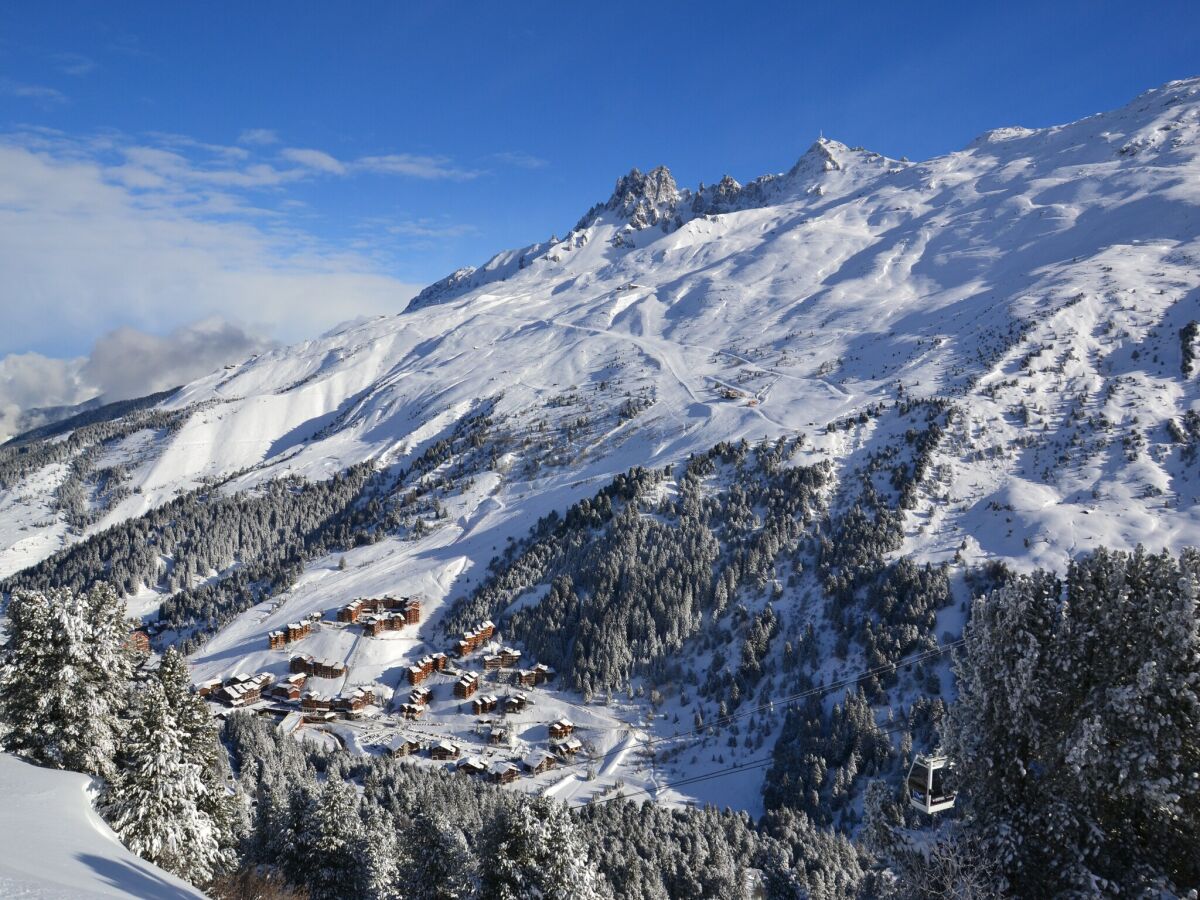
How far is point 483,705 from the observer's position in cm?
7925

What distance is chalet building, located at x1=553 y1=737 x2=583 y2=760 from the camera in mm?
71438

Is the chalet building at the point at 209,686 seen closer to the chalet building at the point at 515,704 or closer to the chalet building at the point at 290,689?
the chalet building at the point at 290,689

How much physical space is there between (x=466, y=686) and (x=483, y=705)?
3461 millimetres

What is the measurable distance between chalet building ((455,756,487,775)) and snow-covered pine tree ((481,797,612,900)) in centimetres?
4878

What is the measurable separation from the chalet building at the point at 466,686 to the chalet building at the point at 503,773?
13.6m

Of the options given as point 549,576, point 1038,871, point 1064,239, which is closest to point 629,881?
point 1038,871

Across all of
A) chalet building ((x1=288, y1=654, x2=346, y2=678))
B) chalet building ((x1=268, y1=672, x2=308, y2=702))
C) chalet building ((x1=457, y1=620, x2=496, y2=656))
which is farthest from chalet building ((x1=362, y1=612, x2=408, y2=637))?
chalet building ((x1=457, y1=620, x2=496, y2=656))

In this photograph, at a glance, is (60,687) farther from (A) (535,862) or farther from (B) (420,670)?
(B) (420,670)

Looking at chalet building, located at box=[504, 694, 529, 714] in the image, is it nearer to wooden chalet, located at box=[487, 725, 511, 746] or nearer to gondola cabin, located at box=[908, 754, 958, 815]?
wooden chalet, located at box=[487, 725, 511, 746]

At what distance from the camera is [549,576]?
Result: 9812 cm

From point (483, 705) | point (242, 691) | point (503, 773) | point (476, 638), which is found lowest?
point (503, 773)

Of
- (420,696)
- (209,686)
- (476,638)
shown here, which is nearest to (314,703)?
(420,696)

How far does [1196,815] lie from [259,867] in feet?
123

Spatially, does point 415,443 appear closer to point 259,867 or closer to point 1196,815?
point 259,867
